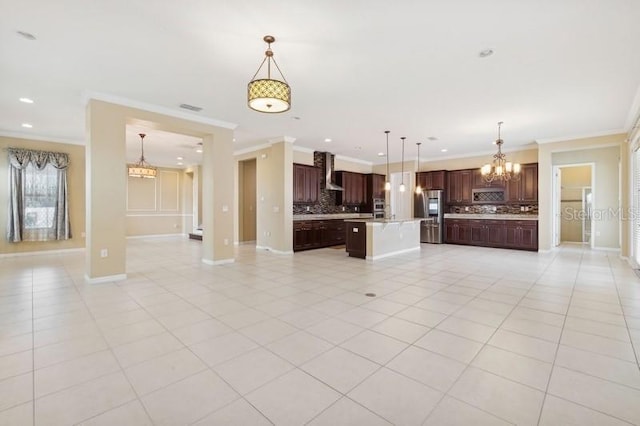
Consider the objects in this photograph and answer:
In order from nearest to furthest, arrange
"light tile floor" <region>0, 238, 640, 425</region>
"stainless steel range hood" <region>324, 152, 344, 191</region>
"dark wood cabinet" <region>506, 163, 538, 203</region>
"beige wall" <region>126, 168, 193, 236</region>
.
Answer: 1. "light tile floor" <region>0, 238, 640, 425</region>
2. "dark wood cabinet" <region>506, 163, 538, 203</region>
3. "stainless steel range hood" <region>324, 152, 344, 191</region>
4. "beige wall" <region>126, 168, 193, 236</region>

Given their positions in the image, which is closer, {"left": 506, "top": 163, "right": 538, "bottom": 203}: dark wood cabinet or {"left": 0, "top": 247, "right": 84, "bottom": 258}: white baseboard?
{"left": 0, "top": 247, "right": 84, "bottom": 258}: white baseboard

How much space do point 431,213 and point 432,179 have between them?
3.89 ft

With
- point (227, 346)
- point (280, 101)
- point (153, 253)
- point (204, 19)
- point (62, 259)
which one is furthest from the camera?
point (153, 253)

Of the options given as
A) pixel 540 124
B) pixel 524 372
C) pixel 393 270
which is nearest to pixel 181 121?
pixel 393 270

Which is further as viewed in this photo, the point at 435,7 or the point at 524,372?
the point at 435,7

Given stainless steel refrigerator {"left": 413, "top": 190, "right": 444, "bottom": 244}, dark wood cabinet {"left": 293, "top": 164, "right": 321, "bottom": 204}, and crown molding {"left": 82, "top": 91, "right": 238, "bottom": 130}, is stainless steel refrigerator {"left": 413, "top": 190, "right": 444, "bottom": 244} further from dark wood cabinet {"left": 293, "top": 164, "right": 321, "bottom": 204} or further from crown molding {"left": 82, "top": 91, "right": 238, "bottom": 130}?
crown molding {"left": 82, "top": 91, "right": 238, "bottom": 130}

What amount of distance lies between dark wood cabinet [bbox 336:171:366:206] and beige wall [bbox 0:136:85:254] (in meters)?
7.43

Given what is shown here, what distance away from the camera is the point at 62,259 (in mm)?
6918

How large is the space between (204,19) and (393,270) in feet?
15.9

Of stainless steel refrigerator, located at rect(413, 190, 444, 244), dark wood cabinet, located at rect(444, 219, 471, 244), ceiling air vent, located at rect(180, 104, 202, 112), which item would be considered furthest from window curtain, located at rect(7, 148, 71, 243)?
dark wood cabinet, located at rect(444, 219, 471, 244)

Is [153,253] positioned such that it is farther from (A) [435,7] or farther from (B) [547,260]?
(B) [547,260]

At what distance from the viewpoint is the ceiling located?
2.77 metres

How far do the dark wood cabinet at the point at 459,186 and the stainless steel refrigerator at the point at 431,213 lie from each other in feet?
1.12

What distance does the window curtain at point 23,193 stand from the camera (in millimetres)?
7145
